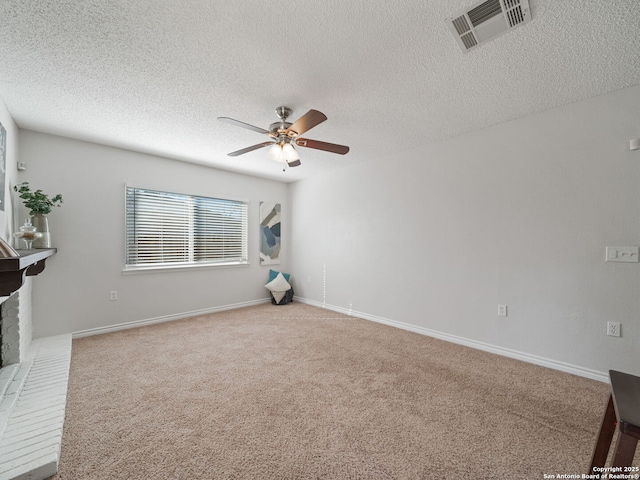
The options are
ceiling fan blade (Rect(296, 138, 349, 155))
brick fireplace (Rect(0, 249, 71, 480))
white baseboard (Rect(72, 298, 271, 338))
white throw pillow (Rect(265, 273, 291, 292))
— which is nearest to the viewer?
brick fireplace (Rect(0, 249, 71, 480))

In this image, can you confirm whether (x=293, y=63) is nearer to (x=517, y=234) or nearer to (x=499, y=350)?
(x=517, y=234)

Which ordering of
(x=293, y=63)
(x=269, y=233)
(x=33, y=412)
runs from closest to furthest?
1. (x=33, y=412)
2. (x=293, y=63)
3. (x=269, y=233)

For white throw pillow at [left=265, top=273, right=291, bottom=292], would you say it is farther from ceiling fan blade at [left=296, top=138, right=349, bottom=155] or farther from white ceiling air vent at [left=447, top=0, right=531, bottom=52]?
white ceiling air vent at [left=447, top=0, right=531, bottom=52]

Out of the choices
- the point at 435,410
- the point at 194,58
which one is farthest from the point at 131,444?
the point at 194,58

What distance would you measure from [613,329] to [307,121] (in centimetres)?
308

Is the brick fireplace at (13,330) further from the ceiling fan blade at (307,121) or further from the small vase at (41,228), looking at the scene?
the ceiling fan blade at (307,121)

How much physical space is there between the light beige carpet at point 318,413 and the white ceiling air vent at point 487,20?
2459 millimetres

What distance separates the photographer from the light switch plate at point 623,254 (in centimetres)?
216

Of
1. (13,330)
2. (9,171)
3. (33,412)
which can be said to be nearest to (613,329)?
(33,412)

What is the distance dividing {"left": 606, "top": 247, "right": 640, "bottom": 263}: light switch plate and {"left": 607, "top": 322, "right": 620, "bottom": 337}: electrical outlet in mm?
535

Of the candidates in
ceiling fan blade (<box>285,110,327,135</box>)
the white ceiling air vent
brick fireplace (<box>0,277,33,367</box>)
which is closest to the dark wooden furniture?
the white ceiling air vent

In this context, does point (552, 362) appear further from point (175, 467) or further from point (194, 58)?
point (194, 58)

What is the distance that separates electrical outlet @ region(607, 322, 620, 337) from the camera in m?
2.23

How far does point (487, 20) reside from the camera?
5.04 feet
